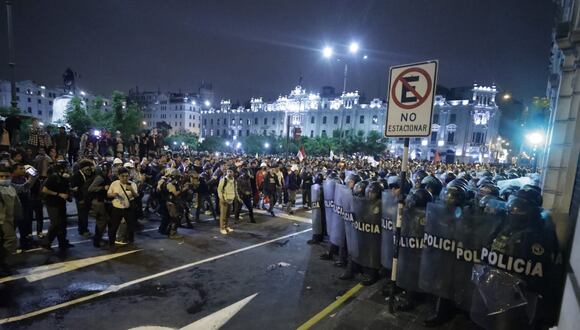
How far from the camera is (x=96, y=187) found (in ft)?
23.7

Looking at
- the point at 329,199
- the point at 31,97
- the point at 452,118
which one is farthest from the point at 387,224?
the point at 31,97

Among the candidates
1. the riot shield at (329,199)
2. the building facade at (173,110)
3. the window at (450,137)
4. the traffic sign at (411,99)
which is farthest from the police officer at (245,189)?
the building facade at (173,110)

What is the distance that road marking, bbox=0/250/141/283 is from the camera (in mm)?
5477

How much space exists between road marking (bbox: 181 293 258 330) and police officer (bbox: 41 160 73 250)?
457 centimetres

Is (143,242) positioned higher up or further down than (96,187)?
further down

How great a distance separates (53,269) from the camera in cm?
589

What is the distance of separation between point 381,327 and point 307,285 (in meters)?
1.79

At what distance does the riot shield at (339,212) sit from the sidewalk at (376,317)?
1.75 m

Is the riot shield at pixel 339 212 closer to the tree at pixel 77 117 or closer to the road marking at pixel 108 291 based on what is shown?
the road marking at pixel 108 291

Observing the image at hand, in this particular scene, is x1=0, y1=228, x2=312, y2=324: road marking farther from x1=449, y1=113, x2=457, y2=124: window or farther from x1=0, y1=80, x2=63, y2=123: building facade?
x1=0, y1=80, x2=63, y2=123: building facade

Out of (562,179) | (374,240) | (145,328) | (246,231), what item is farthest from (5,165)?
(562,179)

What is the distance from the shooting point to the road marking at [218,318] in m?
4.23

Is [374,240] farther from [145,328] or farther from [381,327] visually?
[145,328]

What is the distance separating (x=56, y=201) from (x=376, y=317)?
22.6ft
